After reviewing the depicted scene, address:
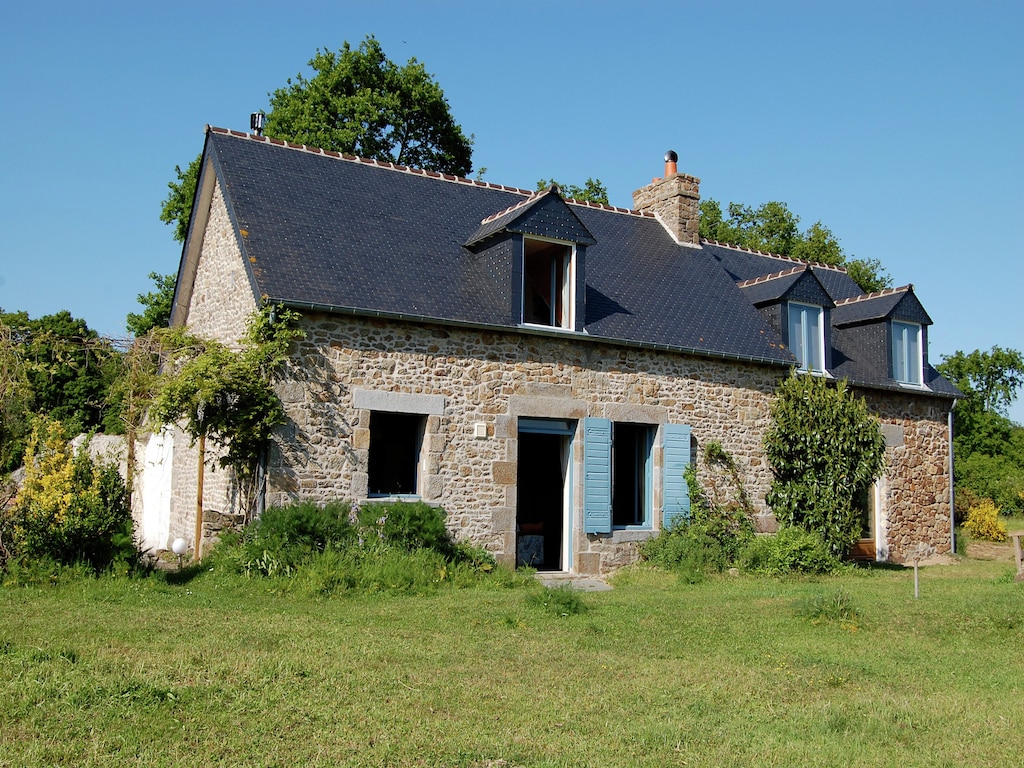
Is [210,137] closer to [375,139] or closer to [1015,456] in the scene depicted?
[375,139]

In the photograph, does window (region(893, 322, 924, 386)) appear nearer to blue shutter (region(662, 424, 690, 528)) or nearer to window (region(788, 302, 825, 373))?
window (region(788, 302, 825, 373))

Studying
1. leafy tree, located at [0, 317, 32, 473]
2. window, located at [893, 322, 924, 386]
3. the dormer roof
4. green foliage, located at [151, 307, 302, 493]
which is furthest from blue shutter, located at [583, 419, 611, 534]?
leafy tree, located at [0, 317, 32, 473]

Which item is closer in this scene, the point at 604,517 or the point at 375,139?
the point at 604,517

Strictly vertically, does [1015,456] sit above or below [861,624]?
above

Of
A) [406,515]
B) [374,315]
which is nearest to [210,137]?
[374,315]

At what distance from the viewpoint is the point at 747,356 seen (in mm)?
14992

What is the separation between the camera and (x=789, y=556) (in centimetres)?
1363

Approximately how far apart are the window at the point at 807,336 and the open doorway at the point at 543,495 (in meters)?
4.77

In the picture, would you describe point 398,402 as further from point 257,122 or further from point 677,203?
point 677,203

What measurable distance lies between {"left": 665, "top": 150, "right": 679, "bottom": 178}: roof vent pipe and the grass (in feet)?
35.1

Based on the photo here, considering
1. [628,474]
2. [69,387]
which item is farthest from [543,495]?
[69,387]

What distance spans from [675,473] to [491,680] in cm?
835

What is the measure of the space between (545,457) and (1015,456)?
19.9 metres

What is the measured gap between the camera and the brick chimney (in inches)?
717
